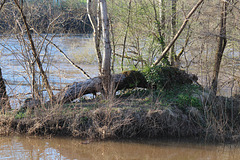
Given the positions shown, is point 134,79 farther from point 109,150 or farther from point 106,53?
point 109,150

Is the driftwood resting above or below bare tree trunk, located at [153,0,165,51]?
below

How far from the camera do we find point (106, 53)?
891 centimetres

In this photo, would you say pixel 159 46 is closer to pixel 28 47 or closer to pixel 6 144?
pixel 28 47

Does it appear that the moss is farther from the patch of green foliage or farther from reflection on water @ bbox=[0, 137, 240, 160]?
the patch of green foliage

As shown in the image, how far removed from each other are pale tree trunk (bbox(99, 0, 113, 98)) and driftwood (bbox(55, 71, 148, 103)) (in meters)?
0.17

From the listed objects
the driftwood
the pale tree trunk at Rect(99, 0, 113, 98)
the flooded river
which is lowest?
the flooded river

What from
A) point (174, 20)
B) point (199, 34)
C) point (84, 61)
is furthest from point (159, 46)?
point (84, 61)

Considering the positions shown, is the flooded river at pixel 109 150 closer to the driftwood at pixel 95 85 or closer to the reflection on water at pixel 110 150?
the reflection on water at pixel 110 150

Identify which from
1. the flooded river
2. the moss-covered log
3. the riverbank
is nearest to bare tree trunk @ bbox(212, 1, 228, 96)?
the moss-covered log

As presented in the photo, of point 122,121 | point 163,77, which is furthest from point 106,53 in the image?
point 122,121

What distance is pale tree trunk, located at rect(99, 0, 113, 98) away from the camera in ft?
28.3

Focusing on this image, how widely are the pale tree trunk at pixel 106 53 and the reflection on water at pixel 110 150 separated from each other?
5.83 ft

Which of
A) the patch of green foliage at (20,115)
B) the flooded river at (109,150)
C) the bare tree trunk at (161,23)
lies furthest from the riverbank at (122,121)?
the bare tree trunk at (161,23)

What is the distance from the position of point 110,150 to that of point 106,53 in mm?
2975
